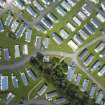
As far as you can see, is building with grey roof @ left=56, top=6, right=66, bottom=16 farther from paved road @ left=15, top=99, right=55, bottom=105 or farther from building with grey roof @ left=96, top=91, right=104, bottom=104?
building with grey roof @ left=96, top=91, right=104, bottom=104

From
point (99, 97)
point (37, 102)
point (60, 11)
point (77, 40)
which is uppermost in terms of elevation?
point (60, 11)

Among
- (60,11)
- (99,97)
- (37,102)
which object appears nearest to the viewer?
(37,102)

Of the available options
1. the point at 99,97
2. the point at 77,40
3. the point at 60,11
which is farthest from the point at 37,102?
the point at 60,11

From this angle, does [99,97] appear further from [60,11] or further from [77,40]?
[60,11]

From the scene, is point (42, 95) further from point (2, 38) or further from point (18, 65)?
point (2, 38)

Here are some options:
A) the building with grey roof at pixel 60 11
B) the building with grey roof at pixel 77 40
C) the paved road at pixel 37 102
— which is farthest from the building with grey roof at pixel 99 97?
the building with grey roof at pixel 60 11

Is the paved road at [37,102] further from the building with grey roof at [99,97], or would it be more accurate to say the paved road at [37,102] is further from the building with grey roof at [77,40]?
the building with grey roof at [77,40]

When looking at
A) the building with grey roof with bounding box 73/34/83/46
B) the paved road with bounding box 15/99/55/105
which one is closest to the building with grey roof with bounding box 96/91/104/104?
the paved road with bounding box 15/99/55/105

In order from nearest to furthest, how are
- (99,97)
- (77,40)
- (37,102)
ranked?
(37,102)
(77,40)
(99,97)

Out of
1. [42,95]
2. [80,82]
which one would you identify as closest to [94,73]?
[80,82]

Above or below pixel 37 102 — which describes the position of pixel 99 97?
above

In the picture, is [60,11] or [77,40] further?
[77,40]

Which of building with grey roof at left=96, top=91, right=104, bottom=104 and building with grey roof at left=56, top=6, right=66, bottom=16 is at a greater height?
building with grey roof at left=56, top=6, right=66, bottom=16
